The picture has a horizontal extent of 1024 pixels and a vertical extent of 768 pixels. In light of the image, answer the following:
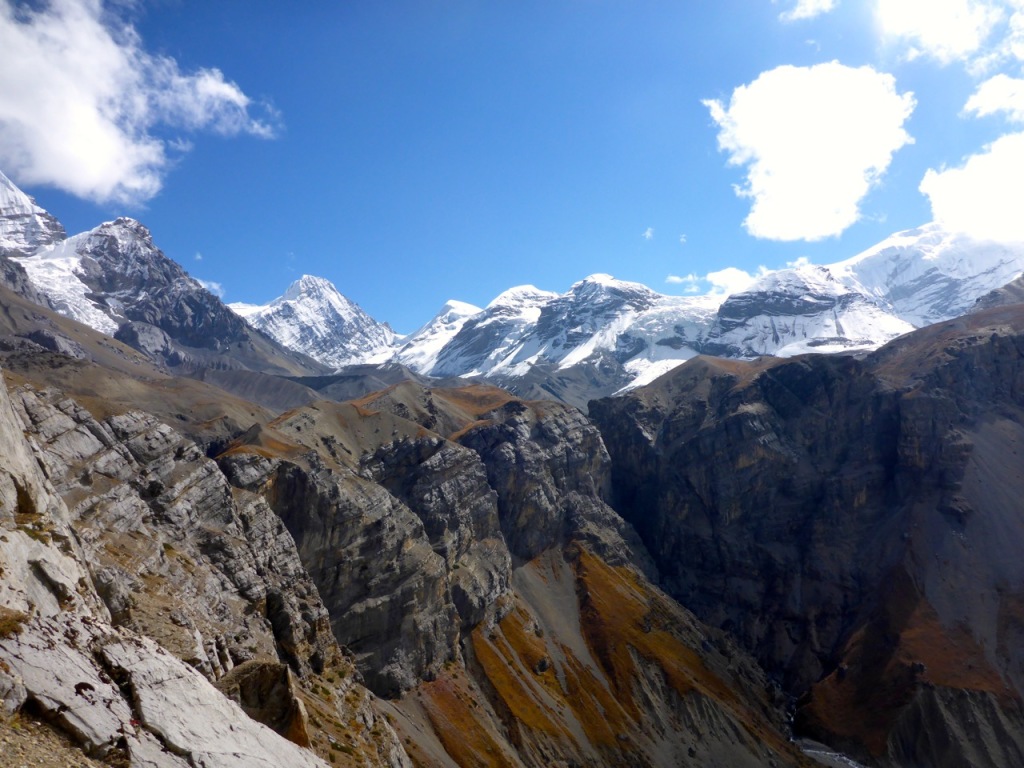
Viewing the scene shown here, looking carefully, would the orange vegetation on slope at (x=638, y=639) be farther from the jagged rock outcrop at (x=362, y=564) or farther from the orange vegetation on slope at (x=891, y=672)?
the jagged rock outcrop at (x=362, y=564)

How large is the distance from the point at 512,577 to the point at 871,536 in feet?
284

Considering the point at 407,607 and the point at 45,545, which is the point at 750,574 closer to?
the point at 407,607

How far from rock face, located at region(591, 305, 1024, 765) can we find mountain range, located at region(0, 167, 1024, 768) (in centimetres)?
60

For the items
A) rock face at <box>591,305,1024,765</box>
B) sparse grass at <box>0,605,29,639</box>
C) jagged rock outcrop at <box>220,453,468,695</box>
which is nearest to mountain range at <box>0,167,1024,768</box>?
sparse grass at <box>0,605,29,639</box>

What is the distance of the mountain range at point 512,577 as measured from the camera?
92.0 feet

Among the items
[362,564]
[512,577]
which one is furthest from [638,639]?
[362,564]

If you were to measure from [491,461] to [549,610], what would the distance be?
34.8 m

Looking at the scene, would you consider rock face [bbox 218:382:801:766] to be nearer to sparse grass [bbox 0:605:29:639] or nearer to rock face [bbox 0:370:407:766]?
rock face [bbox 0:370:407:766]

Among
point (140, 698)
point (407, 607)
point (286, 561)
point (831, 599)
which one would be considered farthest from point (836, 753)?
point (140, 698)

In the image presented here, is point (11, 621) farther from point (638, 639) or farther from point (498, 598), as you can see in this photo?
point (638, 639)

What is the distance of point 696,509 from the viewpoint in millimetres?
182125

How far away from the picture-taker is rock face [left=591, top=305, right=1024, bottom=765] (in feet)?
424

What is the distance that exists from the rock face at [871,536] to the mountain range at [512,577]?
60cm

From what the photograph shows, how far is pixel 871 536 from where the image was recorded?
164750 millimetres
